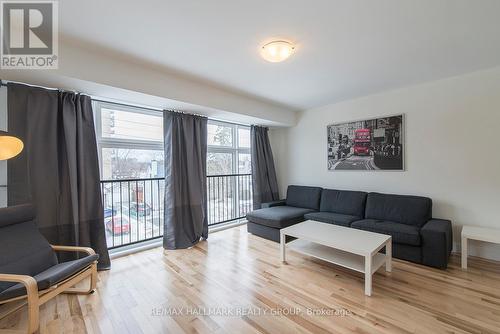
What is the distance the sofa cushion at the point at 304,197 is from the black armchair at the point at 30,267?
321cm

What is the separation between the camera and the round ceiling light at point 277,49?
1989mm

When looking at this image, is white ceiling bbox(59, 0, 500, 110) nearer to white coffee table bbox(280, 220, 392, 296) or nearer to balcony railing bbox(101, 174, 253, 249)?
balcony railing bbox(101, 174, 253, 249)

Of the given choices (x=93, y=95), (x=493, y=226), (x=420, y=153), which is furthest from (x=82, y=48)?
(x=493, y=226)

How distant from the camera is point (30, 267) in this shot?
1.88 m

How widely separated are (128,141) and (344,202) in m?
3.46

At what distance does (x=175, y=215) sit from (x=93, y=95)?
1.86 m

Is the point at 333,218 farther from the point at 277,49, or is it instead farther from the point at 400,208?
the point at 277,49

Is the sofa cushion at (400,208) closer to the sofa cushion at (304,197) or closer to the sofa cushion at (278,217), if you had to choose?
A: the sofa cushion at (304,197)

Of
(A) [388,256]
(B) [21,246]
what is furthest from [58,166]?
(A) [388,256]

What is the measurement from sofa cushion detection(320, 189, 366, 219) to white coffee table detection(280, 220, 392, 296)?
871 mm

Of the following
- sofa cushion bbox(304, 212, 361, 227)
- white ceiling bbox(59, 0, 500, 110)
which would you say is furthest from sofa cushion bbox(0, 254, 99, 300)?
sofa cushion bbox(304, 212, 361, 227)

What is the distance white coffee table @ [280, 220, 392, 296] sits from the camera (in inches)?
81.9

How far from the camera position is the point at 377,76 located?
9.22 feet

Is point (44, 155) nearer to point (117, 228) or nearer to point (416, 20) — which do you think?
point (117, 228)
